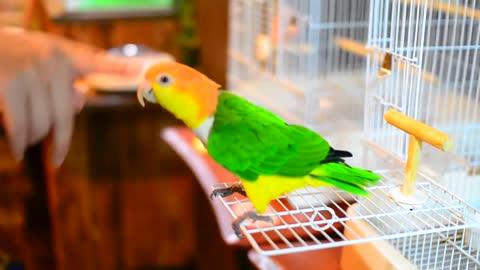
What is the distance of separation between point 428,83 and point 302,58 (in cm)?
23

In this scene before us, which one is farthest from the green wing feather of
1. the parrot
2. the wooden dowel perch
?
the wooden dowel perch

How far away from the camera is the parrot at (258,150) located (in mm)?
608

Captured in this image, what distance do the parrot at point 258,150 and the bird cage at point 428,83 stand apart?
18 cm

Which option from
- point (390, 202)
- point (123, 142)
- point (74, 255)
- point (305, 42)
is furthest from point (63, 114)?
point (74, 255)

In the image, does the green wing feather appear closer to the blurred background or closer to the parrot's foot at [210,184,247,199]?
the parrot's foot at [210,184,247,199]

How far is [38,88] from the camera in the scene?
790 mm

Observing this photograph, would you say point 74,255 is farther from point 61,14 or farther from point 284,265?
point 284,265

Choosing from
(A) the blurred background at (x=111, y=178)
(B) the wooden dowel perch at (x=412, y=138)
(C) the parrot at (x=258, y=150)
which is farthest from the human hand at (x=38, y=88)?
(A) the blurred background at (x=111, y=178)

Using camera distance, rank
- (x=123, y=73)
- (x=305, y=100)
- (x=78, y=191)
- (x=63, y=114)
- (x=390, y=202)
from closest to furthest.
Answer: (x=390, y=202) → (x=63, y=114) → (x=123, y=73) → (x=305, y=100) → (x=78, y=191)

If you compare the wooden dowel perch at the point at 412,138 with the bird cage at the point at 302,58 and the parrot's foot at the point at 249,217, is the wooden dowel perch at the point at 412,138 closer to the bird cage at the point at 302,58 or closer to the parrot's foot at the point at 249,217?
the parrot's foot at the point at 249,217

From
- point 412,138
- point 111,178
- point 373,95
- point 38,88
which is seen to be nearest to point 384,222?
point 412,138

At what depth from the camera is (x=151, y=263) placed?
199 centimetres

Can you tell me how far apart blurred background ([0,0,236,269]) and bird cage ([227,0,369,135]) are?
1.37 ft

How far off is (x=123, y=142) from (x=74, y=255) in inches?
14.8
